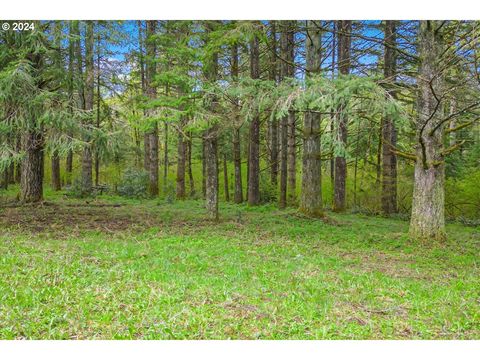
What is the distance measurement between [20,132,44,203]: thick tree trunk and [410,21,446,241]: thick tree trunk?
330 inches

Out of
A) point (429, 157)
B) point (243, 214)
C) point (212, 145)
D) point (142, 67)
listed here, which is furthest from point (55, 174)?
point (429, 157)

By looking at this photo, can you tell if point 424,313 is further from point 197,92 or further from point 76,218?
point 76,218

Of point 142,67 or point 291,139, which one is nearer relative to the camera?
point 291,139

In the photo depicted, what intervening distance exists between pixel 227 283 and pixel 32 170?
7560 mm

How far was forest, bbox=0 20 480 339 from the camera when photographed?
3.66m

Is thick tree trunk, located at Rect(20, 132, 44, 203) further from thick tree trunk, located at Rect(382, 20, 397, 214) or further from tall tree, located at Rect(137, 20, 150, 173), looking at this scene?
thick tree trunk, located at Rect(382, 20, 397, 214)

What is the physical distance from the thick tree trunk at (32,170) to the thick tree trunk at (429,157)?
8.39 meters

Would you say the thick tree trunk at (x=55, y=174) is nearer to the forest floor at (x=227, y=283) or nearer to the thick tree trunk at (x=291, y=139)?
the forest floor at (x=227, y=283)

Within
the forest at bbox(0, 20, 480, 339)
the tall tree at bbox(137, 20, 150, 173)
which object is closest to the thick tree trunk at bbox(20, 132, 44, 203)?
the forest at bbox(0, 20, 480, 339)

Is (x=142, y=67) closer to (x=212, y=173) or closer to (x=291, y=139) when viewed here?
(x=291, y=139)

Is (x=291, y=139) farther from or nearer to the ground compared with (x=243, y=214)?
farther from the ground

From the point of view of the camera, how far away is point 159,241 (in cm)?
682

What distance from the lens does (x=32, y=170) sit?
9992 mm
